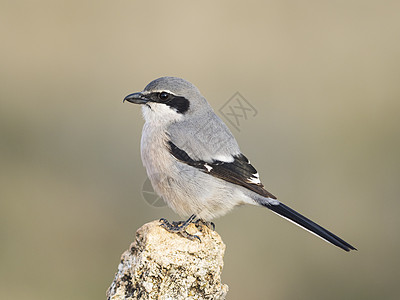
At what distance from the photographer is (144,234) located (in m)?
2.85

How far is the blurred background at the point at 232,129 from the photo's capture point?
5.87 metres

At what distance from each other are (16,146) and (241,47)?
324 cm

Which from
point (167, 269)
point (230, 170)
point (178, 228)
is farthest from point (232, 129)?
point (167, 269)

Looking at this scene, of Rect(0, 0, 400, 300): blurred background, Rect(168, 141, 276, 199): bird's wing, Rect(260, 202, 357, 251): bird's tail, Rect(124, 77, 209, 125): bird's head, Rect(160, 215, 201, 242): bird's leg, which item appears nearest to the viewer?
Rect(160, 215, 201, 242): bird's leg

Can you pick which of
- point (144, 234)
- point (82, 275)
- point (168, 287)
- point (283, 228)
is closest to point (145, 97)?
point (144, 234)

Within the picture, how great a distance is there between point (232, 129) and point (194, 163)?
2.38 m

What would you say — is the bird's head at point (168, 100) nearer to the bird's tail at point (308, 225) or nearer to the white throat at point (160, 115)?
the white throat at point (160, 115)

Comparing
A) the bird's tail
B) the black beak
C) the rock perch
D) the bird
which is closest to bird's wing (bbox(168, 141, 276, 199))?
the bird

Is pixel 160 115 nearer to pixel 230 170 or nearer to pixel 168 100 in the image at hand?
pixel 168 100

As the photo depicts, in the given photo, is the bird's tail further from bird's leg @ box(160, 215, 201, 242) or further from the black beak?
the black beak

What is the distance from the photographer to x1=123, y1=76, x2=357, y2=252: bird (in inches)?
141

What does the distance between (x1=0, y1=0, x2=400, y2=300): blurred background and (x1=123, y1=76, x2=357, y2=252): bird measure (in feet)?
6.59

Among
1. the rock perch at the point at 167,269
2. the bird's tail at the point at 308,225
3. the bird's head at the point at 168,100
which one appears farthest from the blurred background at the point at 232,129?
the rock perch at the point at 167,269

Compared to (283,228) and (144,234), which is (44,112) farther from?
(144,234)
